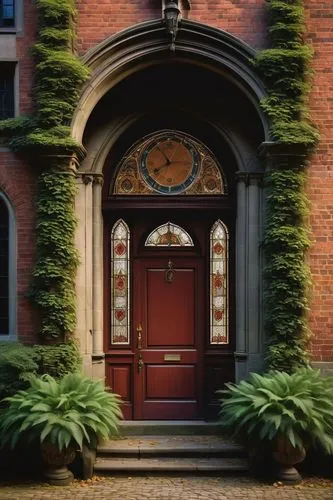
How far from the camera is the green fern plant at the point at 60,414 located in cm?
863

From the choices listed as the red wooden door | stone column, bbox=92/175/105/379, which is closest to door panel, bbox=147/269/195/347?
the red wooden door

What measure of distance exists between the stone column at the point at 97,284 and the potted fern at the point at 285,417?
2.37 meters

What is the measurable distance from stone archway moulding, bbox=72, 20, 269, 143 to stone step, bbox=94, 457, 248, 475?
4.48 m

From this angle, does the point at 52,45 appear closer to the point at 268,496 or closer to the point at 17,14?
the point at 17,14

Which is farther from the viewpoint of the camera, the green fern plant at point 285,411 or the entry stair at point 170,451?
the entry stair at point 170,451

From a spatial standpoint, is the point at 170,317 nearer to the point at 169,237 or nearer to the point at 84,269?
the point at 169,237

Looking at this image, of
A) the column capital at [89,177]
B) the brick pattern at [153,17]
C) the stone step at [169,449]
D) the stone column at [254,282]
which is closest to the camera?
the stone step at [169,449]

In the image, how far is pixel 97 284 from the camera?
1087 cm

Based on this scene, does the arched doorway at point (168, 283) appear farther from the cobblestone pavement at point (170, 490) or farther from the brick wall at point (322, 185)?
the cobblestone pavement at point (170, 490)

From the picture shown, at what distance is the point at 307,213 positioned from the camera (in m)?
10.2

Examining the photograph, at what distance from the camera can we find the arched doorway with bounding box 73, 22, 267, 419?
10.9 metres

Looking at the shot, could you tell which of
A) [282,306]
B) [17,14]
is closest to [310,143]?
[282,306]

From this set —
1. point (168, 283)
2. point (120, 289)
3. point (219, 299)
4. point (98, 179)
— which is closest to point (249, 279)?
point (219, 299)

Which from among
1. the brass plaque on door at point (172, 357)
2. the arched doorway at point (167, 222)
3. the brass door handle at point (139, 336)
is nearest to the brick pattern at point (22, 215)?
the arched doorway at point (167, 222)
